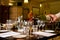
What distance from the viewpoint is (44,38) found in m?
1.32

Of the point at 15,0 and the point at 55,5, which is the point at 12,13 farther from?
the point at 55,5

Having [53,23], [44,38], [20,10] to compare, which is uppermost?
[20,10]

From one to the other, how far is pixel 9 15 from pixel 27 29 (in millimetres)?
3868

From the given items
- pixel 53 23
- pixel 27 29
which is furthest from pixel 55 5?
pixel 27 29

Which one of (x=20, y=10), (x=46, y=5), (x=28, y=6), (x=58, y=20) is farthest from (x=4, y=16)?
(x=58, y=20)

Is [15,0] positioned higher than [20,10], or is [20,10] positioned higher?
[15,0]

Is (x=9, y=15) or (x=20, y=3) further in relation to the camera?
(x=9, y=15)

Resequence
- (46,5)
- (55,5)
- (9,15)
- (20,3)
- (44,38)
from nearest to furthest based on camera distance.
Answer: (44,38) < (55,5) < (46,5) < (20,3) < (9,15)

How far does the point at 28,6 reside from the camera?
15.4 ft

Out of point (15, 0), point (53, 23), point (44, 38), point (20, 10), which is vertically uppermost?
point (15, 0)

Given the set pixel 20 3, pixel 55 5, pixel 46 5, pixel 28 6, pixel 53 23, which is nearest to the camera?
pixel 53 23

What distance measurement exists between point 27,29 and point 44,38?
13.1 inches

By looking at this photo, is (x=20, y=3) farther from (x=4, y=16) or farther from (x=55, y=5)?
(x=55, y=5)

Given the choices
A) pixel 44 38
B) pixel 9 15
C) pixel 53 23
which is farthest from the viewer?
pixel 9 15
